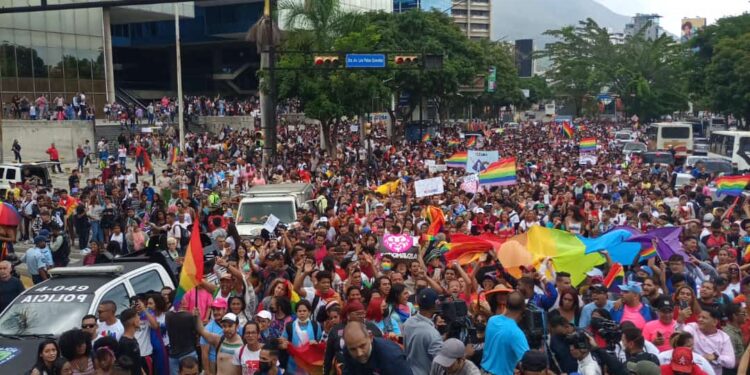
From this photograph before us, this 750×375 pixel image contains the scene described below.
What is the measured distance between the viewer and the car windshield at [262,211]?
16.7 metres

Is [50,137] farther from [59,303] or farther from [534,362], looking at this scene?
[534,362]

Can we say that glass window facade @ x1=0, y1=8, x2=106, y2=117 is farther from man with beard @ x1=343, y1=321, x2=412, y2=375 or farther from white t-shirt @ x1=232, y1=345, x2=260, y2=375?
man with beard @ x1=343, y1=321, x2=412, y2=375

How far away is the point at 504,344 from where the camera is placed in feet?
22.1

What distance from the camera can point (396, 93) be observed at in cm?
5119

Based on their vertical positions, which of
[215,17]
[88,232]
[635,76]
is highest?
[215,17]

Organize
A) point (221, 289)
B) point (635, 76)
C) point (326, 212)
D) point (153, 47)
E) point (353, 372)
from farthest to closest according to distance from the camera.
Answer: point (635, 76), point (153, 47), point (326, 212), point (221, 289), point (353, 372)

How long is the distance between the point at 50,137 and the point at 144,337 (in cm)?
3124

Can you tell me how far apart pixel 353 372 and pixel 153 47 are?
2495 inches

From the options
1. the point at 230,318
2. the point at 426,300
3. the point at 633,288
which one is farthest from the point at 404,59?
the point at 426,300

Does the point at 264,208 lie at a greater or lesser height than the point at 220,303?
lesser

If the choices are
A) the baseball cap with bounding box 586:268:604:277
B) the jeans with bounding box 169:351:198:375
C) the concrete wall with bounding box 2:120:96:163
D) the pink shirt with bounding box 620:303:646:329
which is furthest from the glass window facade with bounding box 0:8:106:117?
the pink shirt with bounding box 620:303:646:329

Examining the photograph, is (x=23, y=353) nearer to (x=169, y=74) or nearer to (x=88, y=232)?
(x=88, y=232)

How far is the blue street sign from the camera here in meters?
26.8

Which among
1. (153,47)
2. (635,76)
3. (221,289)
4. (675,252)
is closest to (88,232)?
(221,289)
